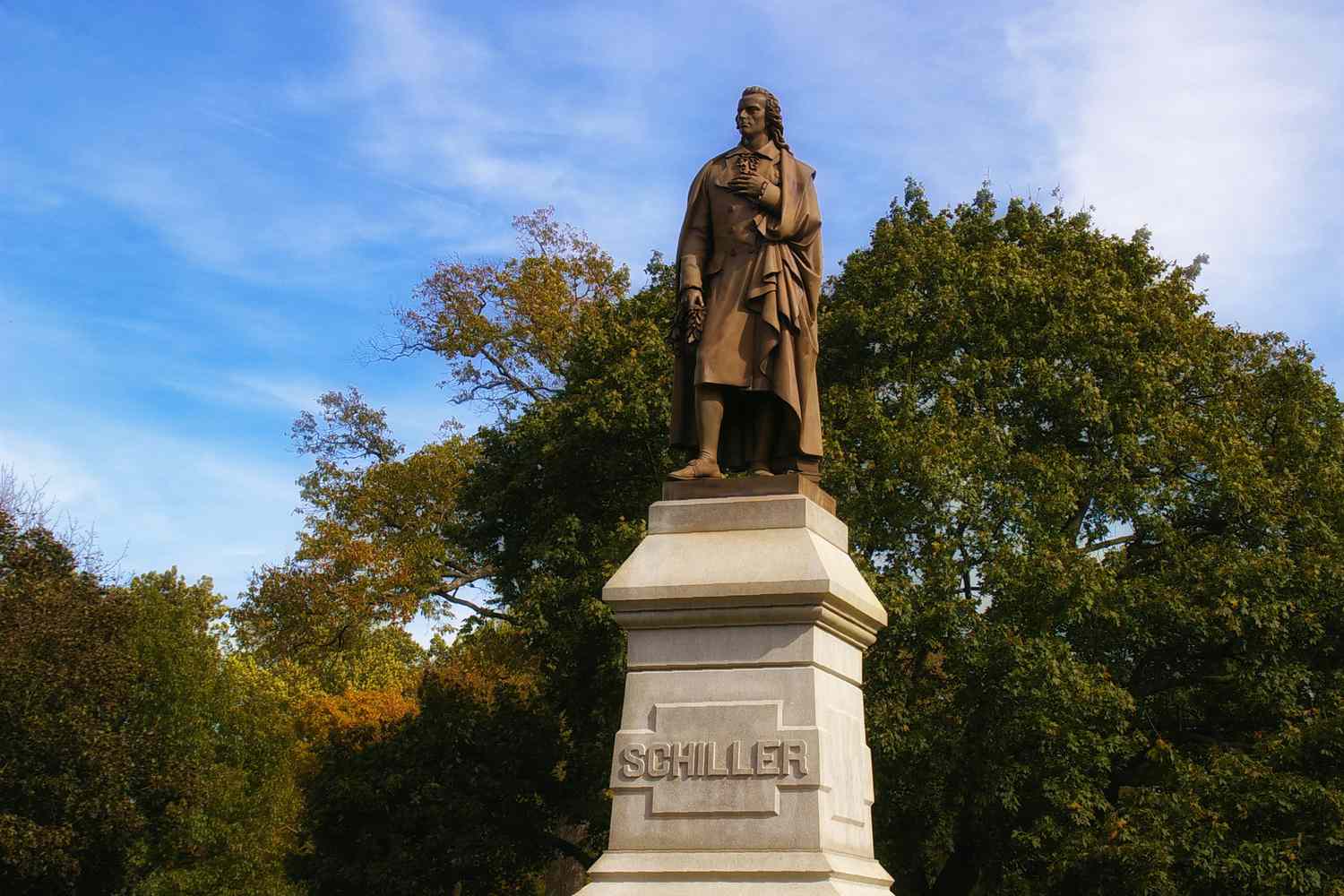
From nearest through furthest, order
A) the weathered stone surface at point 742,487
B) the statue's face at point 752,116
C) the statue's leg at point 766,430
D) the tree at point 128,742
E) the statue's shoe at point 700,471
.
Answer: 1. the weathered stone surface at point 742,487
2. the statue's shoe at point 700,471
3. the statue's leg at point 766,430
4. the statue's face at point 752,116
5. the tree at point 128,742

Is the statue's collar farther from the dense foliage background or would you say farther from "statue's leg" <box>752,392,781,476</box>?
the dense foliage background

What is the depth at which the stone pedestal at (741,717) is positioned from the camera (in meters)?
7.17

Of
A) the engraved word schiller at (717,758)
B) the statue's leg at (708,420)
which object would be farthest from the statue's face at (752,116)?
the engraved word schiller at (717,758)

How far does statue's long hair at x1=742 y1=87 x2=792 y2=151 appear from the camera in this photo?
897cm

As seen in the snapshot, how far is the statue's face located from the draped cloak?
5.0 inches

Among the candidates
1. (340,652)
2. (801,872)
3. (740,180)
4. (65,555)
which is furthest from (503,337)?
(801,872)

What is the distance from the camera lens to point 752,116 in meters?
8.91

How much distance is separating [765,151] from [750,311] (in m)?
1.05

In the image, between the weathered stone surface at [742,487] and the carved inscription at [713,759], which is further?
the weathered stone surface at [742,487]

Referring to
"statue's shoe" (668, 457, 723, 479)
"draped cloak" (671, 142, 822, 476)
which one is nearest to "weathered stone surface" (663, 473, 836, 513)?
"statue's shoe" (668, 457, 723, 479)

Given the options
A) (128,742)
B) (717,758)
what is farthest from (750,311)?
(128,742)

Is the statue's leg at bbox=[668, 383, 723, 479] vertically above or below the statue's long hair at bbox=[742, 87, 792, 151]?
below

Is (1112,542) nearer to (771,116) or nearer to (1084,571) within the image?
(1084,571)

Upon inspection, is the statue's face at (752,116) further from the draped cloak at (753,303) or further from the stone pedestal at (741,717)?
the stone pedestal at (741,717)
